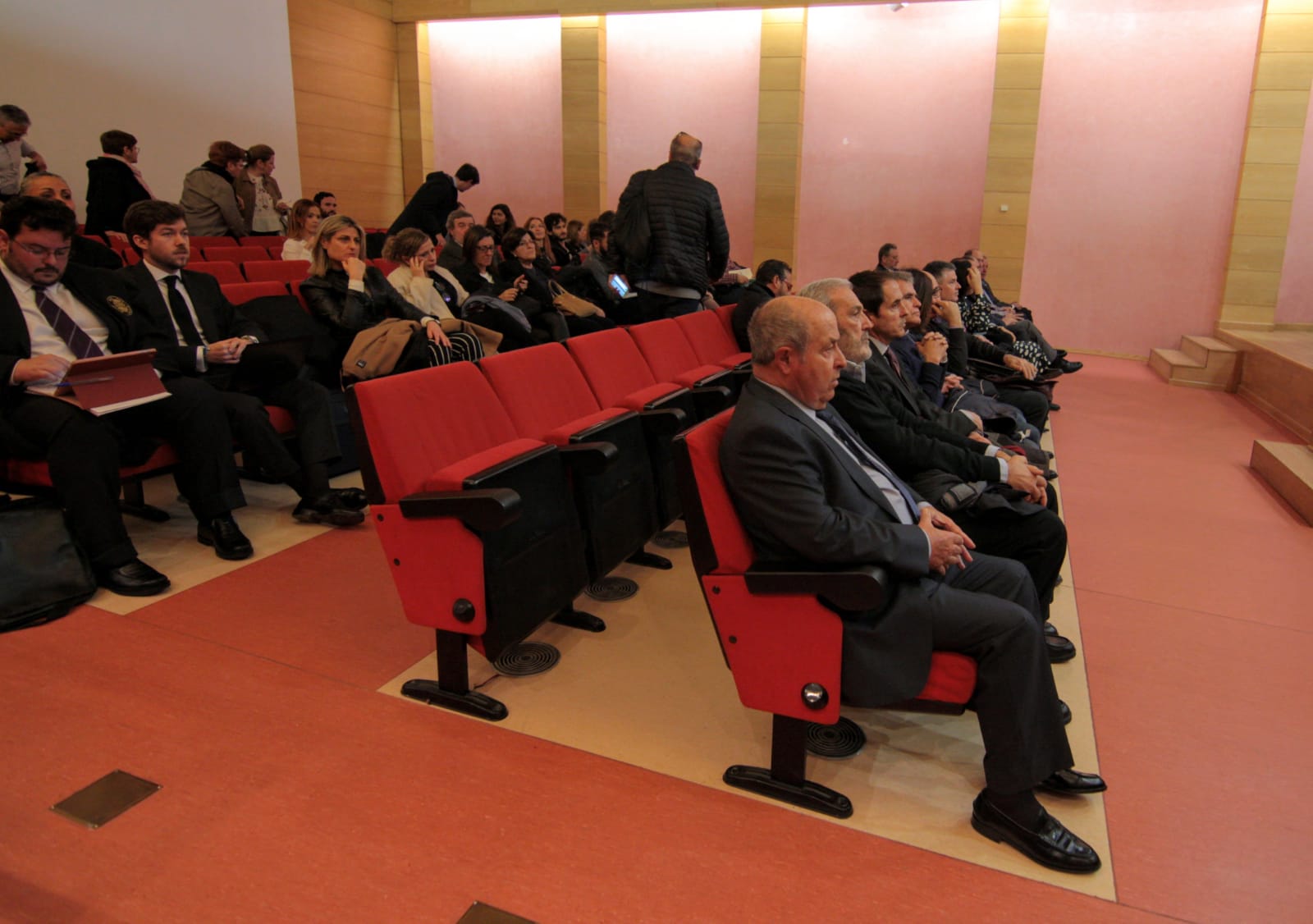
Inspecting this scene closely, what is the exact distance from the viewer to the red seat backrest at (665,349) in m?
3.65

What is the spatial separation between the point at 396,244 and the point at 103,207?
113 inches

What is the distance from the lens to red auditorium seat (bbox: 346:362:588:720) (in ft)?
6.76

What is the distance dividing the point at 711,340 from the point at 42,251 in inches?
111

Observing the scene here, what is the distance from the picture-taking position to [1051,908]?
1594mm

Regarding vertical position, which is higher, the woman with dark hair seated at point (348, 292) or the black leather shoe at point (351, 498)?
the woman with dark hair seated at point (348, 292)

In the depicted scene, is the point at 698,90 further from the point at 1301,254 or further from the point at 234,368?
the point at 234,368

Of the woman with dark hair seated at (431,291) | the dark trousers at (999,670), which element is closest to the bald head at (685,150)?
the woman with dark hair seated at (431,291)

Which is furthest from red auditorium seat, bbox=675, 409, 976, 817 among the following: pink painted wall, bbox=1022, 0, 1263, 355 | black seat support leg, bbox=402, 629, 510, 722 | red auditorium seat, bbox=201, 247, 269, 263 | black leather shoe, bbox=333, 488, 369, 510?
pink painted wall, bbox=1022, 0, 1263, 355

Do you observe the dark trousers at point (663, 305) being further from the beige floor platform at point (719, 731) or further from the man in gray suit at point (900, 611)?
the man in gray suit at point (900, 611)

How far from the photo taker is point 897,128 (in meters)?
9.83

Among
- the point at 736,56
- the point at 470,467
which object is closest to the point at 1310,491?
the point at 470,467

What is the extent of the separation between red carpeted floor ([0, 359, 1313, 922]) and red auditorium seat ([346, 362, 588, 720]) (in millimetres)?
224

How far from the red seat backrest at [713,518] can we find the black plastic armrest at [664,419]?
993mm

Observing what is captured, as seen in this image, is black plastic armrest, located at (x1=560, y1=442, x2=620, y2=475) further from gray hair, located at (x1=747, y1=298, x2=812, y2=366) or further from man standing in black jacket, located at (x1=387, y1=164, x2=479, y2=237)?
man standing in black jacket, located at (x1=387, y1=164, x2=479, y2=237)
